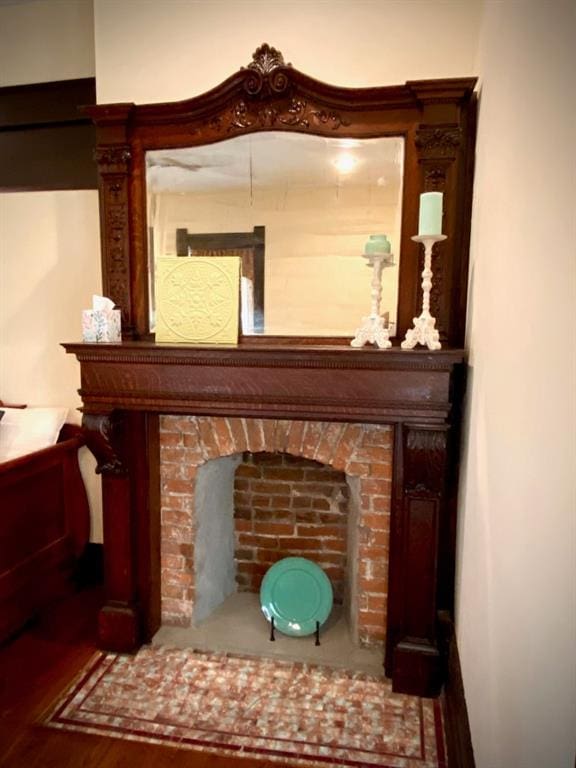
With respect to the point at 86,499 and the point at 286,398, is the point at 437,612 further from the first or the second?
the point at 86,499

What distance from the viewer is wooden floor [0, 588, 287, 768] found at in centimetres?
155

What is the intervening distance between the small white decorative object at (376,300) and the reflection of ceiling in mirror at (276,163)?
298 mm

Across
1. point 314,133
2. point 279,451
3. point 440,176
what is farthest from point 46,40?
point 279,451

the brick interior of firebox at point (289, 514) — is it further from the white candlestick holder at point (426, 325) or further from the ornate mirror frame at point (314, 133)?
the white candlestick holder at point (426, 325)

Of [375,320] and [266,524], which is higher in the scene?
[375,320]

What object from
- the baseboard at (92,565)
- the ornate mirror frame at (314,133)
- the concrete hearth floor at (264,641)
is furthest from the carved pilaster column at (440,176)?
the baseboard at (92,565)

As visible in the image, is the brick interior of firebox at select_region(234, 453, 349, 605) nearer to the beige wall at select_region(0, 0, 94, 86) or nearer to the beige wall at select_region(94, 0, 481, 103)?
the beige wall at select_region(94, 0, 481, 103)

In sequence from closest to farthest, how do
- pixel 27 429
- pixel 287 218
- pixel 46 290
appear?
pixel 287 218
pixel 27 429
pixel 46 290

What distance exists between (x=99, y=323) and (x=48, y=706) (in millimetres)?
1365

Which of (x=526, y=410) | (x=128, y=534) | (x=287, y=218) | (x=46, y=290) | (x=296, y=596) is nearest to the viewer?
(x=526, y=410)

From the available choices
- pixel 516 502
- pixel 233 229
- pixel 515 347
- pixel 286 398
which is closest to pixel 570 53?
pixel 515 347

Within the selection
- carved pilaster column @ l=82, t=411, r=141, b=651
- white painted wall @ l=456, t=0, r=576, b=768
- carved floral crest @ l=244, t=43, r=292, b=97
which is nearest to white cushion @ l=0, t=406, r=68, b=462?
carved pilaster column @ l=82, t=411, r=141, b=651

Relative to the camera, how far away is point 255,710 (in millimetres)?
1753

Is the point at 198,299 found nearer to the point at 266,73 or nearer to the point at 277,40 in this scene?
the point at 266,73
